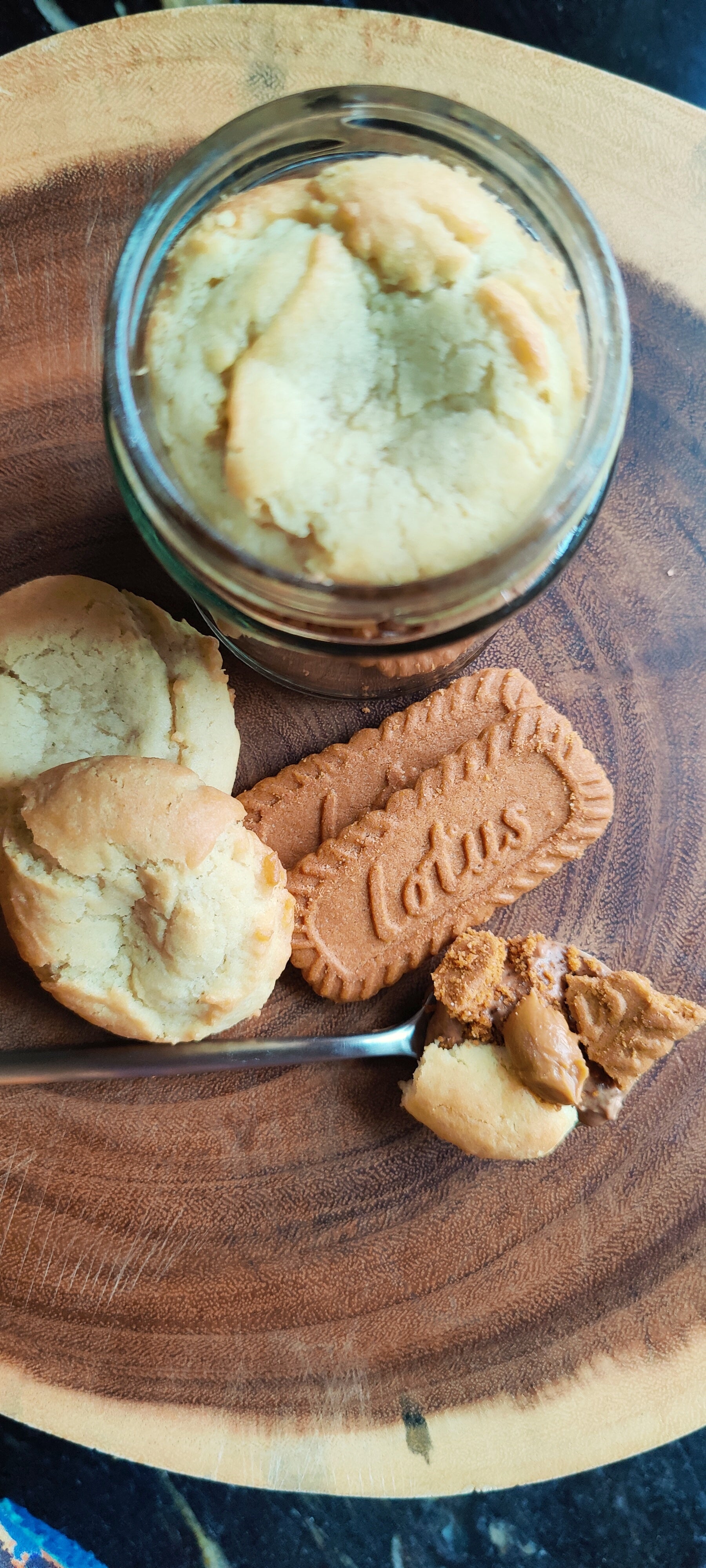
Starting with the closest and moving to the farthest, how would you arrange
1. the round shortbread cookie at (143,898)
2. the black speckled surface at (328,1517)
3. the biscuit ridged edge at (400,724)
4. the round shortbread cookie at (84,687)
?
1. the round shortbread cookie at (143,898)
2. the round shortbread cookie at (84,687)
3. the biscuit ridged edge at (400,724)
4. the black speckled surface at (328,1517)

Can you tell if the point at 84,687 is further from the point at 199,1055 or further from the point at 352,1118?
the point at 352,1118

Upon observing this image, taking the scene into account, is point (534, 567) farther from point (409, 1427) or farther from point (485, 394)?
point (409, 1427)

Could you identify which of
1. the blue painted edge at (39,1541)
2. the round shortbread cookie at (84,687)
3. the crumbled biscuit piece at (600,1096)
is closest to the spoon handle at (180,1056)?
the crumbled biscuit piece at (600,1096)

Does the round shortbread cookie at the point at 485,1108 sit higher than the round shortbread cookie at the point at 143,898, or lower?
lower

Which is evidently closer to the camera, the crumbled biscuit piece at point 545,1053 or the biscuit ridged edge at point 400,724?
the crumbled biscuit piece at point 545,1053

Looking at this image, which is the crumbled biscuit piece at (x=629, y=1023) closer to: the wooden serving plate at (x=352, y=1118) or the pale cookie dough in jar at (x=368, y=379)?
the wooden serving plate at (x=352, y=1118)

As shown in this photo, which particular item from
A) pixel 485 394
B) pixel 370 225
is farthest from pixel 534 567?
pixel 370 225

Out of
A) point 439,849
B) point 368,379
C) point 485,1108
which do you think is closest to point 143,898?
point 439,849
